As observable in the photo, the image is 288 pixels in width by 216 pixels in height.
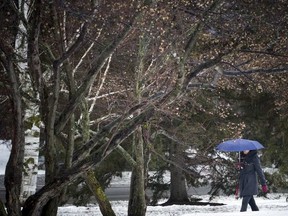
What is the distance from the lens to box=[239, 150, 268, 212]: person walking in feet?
38.7

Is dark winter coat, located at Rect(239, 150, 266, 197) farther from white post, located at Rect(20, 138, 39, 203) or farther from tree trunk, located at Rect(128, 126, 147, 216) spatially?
white post, located at Rect(20, 138, 39, 203)

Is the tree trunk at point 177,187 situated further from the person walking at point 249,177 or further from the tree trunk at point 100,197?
the tree trunk at point 100,197

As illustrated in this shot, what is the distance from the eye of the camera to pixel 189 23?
9.45 meters

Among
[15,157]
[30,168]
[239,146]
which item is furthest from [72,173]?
[239,146]

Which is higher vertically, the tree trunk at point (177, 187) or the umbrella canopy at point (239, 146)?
the umbrella canopy at point (239, 146)

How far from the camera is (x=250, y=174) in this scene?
12.0m

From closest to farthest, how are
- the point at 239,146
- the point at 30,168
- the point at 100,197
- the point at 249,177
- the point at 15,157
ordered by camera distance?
the point at 15,157
the point at 30,168
the point at 100,197
the point at 249,177
the point at 239,146

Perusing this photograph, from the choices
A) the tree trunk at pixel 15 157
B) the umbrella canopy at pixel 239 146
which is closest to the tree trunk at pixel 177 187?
the umbrella canopy at pixel 239 146

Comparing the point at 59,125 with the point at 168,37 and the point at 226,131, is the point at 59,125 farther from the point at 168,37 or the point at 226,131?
the point at 226,131

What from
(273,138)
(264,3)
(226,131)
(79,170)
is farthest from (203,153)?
(79,170)

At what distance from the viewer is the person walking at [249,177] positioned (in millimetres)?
11805

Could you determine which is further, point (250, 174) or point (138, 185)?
point (138, 185)

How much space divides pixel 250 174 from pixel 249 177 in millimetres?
67

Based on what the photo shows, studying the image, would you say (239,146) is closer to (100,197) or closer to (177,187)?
(100,197)
